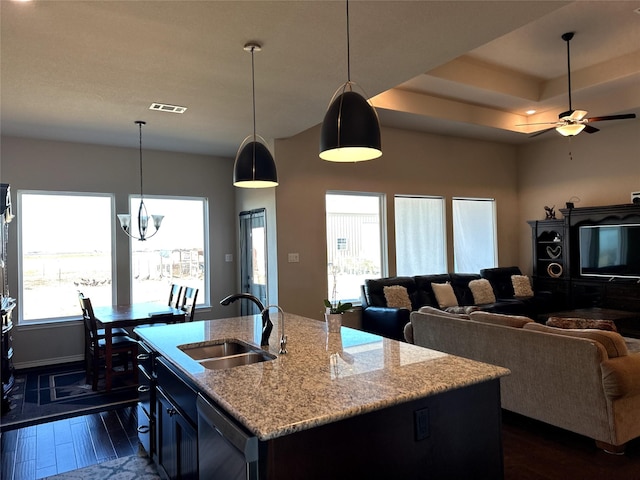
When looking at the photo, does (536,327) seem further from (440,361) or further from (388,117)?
(388,117)

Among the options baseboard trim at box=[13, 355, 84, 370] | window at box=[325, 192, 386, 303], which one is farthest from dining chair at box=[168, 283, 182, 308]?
window at box=[325, 192, 386, 303]

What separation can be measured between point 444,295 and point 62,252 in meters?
5.22

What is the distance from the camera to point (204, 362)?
93.3 inches

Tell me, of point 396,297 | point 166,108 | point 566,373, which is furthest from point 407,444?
point 396,297

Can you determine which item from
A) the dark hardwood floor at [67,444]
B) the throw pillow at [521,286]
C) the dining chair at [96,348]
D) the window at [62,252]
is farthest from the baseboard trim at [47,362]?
the throw pillow at [521,286]

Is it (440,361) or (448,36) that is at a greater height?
(448,36)

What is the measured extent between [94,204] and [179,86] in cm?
297

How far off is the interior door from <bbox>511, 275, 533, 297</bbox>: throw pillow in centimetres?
409

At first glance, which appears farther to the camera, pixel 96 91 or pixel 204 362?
pixel 96 91

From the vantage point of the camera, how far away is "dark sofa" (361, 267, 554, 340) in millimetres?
5595

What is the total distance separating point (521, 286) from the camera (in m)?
7.12

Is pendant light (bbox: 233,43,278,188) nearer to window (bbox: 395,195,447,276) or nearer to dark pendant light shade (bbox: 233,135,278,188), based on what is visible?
dark pendant light shade (bbox: 233,135,278,188)

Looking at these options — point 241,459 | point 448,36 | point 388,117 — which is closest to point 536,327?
point 448,36

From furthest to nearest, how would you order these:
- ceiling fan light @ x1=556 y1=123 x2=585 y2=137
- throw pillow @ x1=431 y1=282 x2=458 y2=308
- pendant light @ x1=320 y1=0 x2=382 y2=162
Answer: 1. throw pillow @ x1=431 y1=282 x2=458 y2=308
2. ceiling fan light @ x1=556 y1=123 x2=585 y2=137
3. pendant light @ x1=320 y1=0 x2=382 y2=162
